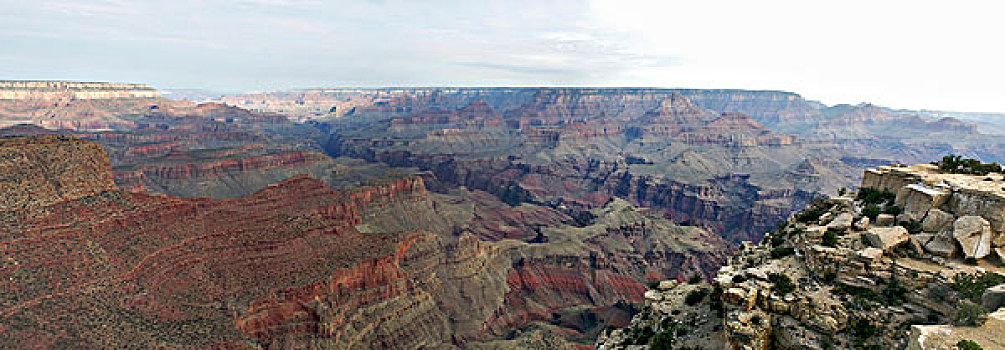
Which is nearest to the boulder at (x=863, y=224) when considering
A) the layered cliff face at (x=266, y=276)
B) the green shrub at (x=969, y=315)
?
the green shrub at (x=969, y=315)

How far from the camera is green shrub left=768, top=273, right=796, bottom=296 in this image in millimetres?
22891

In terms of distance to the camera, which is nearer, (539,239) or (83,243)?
(83,243)

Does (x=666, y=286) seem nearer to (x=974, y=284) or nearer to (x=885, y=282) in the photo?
(x=885, y=282)

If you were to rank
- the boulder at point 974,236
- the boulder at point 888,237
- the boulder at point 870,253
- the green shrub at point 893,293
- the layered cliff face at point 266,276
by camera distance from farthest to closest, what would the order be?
the layered cliff face at point 266,276 < the boulder at point 888,237 < the boulder at point 870,253 < the boulder at point 974,236 < the green shrub at point 893,293

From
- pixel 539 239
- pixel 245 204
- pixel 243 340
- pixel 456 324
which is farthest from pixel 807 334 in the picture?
pixel 539 239

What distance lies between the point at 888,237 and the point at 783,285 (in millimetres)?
5960

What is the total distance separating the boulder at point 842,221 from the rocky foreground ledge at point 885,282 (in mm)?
64

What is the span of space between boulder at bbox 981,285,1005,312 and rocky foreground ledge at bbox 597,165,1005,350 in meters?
0.04

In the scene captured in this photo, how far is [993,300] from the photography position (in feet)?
60.4

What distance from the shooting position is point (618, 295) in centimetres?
9969

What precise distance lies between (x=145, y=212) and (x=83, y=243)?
9.70 meters

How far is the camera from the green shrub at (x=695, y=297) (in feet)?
103

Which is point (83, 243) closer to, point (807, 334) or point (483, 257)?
point (483, 257)

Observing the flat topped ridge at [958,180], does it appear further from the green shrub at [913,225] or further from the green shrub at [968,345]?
the green shrub at [968,345]
